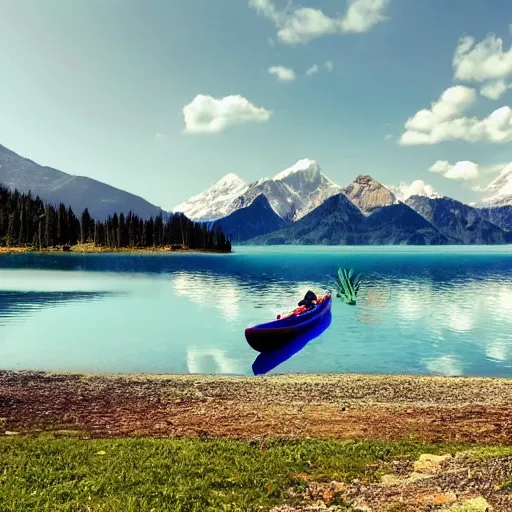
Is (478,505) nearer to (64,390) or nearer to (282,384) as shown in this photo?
(282,384)

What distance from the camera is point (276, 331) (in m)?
42.7

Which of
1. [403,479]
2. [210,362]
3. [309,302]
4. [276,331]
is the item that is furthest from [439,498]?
[309,302]

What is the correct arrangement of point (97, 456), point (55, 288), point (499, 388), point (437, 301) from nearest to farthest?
1. point (97, 456)
2. point (499, 388)
3. point (437, 301)
4. point (55, 288)

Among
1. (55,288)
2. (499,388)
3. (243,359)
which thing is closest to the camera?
(499,388)

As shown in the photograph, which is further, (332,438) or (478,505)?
(332,438)

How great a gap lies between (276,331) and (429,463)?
93.4 feet

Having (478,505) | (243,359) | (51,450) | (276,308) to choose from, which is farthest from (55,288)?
(478,505)

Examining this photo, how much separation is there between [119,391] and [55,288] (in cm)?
7147

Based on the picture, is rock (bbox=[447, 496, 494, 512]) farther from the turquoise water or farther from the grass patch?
the turquoise water

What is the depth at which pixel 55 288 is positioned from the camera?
90438mm

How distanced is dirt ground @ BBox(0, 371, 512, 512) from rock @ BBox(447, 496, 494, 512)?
0.15ft

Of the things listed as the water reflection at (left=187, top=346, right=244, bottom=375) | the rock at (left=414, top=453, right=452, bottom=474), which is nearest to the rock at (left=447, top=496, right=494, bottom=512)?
the rock at (left=414, top=453, right=452, bottom=474)

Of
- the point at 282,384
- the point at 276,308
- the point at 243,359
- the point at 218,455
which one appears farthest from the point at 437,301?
the point at 218,455

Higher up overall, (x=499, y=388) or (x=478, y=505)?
(x=478, y=505)
